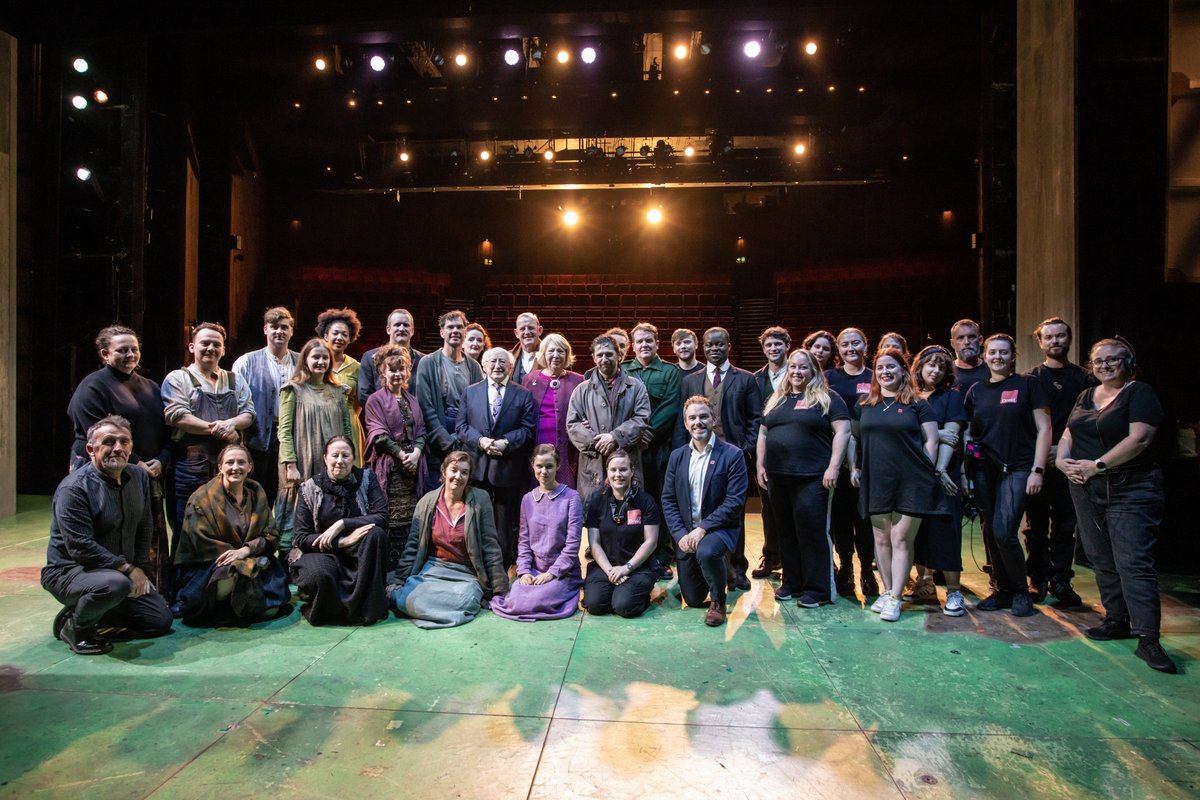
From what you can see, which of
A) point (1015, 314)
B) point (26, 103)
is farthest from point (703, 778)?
point (26, 103)

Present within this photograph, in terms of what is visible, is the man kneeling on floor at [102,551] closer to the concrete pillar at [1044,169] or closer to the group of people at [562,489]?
the group of people at [562,489]

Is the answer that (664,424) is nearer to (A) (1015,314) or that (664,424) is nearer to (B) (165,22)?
(A) (1015,314)

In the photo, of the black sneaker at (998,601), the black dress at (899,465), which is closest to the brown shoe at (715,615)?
the black dress at (899,465)

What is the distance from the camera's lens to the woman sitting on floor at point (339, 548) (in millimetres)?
3742

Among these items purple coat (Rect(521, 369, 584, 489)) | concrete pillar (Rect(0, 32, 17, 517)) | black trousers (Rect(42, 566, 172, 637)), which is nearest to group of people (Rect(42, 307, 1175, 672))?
black trousers (Rect(42, 566, 172, 637))

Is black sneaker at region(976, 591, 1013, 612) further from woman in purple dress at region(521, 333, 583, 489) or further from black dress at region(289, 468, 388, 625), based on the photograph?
black dress at region(289, 468, 388, 625)

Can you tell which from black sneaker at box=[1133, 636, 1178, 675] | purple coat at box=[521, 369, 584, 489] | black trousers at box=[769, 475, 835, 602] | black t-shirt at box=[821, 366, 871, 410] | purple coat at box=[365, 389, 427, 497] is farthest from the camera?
purple coat at box=[521, 369, 584, 489]

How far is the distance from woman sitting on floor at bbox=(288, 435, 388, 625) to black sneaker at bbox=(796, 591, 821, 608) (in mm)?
2531

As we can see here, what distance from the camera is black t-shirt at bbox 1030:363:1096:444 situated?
4141mm

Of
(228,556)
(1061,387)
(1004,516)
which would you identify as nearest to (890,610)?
(1004,516)

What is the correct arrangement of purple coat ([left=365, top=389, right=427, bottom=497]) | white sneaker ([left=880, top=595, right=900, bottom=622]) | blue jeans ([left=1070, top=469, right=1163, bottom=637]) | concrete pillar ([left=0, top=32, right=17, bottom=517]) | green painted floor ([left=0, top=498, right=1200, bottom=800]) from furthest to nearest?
1. concrete pillar ([left=0, top=32, right=17, bottom=517])
2. purple coat ([left=365, top=389, right=427, bottom=497])
3. white sneaker ([left=880, top=595, right=900, bottom=622])
4. blue jeans ([left=1070, top=469, right=1163, bottom=637])
5. green painted floor ([left=0, top=498, right=1200, bottom=800])

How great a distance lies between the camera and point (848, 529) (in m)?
4.46

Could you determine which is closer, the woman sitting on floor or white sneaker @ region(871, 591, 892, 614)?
the woman sitting on floor

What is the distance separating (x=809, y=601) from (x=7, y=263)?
811cm
